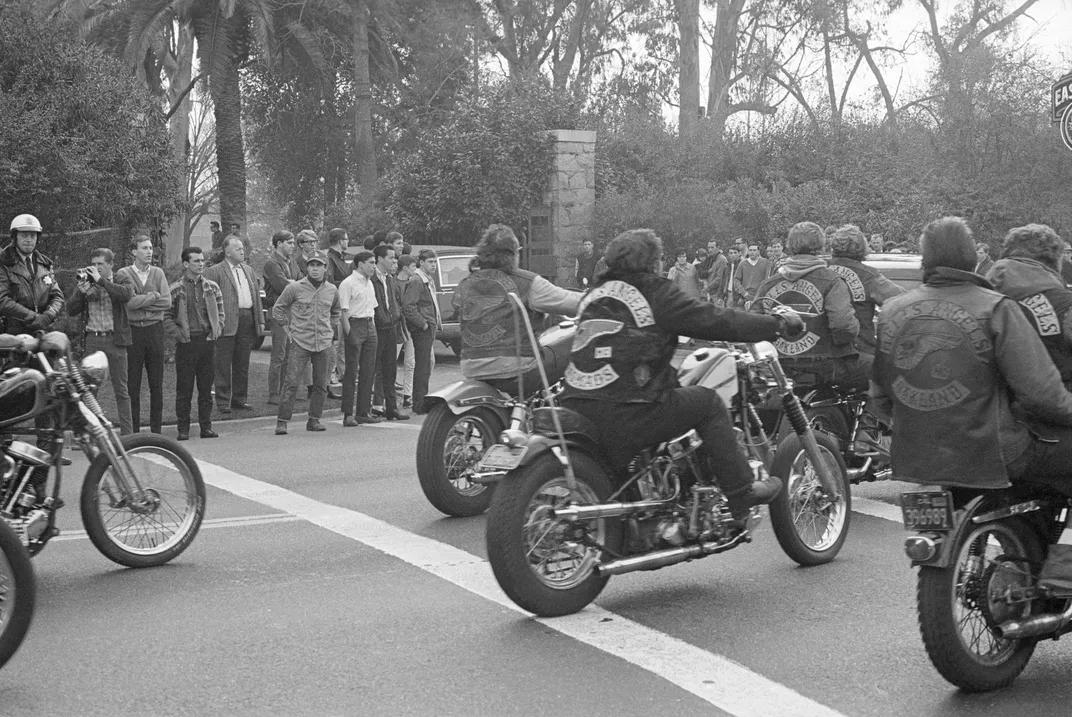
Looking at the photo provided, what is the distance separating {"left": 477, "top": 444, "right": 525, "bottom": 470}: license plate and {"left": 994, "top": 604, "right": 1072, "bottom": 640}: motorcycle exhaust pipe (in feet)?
6.90

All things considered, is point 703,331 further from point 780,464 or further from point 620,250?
point 780,464

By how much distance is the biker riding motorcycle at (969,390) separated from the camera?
509 centimetres

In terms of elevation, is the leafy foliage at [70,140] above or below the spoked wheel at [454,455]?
above

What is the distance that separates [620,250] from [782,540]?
1.81 m

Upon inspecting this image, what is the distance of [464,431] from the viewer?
9.15 metres

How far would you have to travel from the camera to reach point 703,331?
20.9ft

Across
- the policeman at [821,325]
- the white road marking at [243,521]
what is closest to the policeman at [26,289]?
the white road marking at [243,521]

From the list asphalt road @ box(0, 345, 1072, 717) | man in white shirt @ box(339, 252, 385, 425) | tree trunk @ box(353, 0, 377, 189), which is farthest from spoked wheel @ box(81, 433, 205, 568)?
tree trunk @ box(353, 0, 377, 189)

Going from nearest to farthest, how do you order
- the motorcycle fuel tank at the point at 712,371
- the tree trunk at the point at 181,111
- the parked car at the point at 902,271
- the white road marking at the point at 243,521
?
1. the motorcycle fuel tank at the point at 712,371
2. the white road marking at the point at 243,521
3. the parked car at the point at 902,271
4. the tree trunk at the point at 181,111

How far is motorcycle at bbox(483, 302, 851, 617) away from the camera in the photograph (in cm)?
614

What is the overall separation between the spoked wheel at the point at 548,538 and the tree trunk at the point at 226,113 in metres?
26.4

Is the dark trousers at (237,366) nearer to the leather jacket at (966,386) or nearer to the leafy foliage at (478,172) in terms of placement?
the leather jacket at (966,386)

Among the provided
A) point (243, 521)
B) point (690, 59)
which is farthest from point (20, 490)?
point (690, 59)

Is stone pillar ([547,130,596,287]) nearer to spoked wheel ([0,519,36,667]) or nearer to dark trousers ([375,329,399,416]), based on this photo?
dark trousers ([375,329,399,416])
